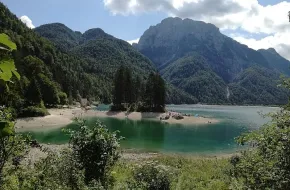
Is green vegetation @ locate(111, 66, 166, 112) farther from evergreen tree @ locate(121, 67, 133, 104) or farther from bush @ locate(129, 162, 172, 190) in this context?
bush @ locate(129, 162, 172, 190)

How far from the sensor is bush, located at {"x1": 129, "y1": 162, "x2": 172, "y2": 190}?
1348 centimetres

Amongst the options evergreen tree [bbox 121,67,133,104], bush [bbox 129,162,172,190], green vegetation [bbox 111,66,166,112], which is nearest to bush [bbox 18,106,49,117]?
green vegetation [bbox 111,66,166,112]

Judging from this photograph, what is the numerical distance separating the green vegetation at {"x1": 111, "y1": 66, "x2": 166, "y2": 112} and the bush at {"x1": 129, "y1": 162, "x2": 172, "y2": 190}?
89956 mm

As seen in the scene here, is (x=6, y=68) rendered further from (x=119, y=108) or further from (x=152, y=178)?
(x=119, y=108)

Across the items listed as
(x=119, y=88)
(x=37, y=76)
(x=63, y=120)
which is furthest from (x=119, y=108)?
(x=63, y=120)

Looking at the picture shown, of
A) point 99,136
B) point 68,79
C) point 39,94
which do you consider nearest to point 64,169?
point 99,136

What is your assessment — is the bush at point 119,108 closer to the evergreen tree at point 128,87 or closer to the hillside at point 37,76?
the evergreen tree at point 128,87

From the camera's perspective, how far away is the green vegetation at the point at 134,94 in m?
106

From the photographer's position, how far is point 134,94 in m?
118

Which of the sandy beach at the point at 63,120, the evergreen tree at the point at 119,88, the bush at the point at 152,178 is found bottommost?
the sandy beach at the point at 63,120

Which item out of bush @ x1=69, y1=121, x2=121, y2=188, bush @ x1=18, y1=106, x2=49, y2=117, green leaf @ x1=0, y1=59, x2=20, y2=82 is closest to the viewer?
green leaf @ x1=0, y1=59, x2=20, y2=82

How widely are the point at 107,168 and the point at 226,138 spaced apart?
50.5 meters

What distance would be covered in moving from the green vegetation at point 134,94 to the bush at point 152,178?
295ft

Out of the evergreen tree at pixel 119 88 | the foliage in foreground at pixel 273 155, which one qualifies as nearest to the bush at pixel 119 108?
the evergreen tree at pixel 119 88
